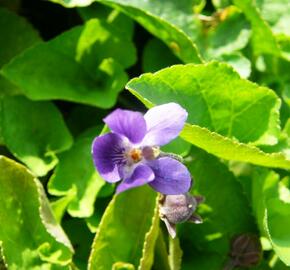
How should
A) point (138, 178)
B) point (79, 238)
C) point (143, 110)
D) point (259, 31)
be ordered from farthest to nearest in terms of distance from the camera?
point (143, 110) < point (259, 31) < point (79, 238) < point (138, 178)

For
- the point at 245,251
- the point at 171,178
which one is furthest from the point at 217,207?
the point at 171,178

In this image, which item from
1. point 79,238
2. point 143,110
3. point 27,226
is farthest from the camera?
point 143,110

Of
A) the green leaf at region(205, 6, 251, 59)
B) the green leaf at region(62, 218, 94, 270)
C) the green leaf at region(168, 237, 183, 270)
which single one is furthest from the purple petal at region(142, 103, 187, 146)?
the green leaf at region(205, 6, 251, 59)

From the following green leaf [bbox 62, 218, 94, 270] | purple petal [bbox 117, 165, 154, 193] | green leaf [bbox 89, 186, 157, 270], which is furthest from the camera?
green leaf [bbox 62, 218, 94, 270]

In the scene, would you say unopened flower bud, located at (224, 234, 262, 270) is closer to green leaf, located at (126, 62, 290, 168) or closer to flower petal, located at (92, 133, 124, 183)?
green leaf, located at (126, 62, 290, 168)

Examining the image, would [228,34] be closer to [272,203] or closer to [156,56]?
[156,56]

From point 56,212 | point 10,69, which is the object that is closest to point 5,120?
point 10,69

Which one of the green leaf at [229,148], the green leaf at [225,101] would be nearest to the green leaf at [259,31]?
the green leaf at [225,101]
